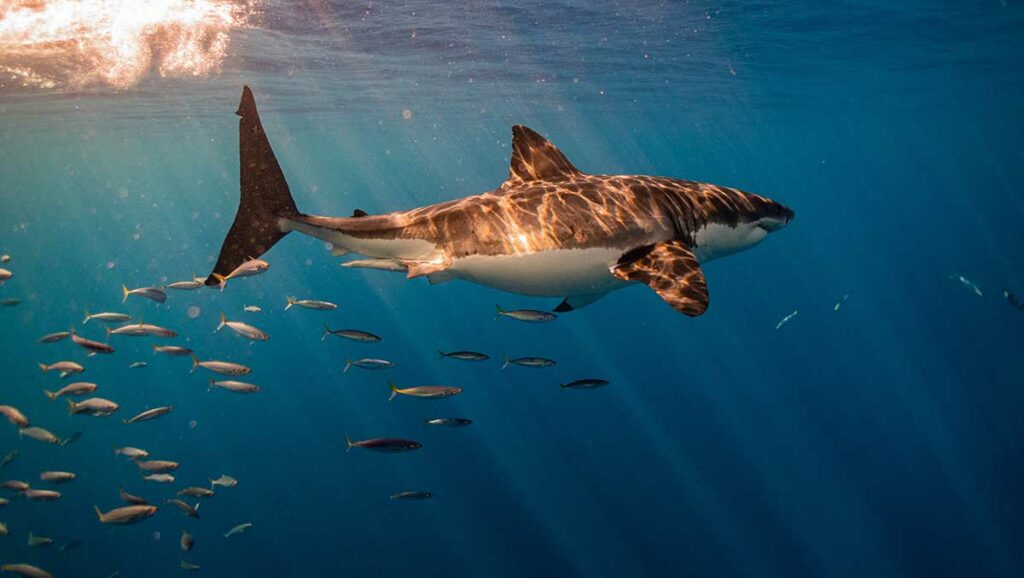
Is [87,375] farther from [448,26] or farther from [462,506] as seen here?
[448,26]

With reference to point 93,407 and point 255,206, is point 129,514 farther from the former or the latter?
point 255,206

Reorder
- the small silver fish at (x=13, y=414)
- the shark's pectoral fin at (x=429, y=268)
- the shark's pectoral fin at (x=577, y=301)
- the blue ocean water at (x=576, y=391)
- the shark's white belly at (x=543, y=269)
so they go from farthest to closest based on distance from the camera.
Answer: the blue ocean water at (x=576, y=391)
the small silver fish at (x=13, y=414)
the shark's pectoral fin at (x=577, y=301)
the shark's pectoral fin at (x=429, y=268)
the shark's white belly at (x=543, y=269)

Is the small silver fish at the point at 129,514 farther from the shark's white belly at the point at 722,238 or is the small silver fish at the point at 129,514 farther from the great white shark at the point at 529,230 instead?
the shark's white belly at the point at 722,238

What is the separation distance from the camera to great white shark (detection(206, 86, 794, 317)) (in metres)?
5.35

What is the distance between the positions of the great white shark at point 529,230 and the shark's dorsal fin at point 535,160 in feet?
1.37

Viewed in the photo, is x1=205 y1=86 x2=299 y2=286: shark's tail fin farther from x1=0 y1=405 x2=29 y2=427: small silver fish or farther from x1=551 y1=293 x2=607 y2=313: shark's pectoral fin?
x1=0 y1=405 x2=29 y2=427: small silver fish

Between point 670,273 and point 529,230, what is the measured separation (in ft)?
4.36

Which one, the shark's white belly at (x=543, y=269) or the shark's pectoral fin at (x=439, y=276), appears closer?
the shark's white belly at (x=543, y=269)

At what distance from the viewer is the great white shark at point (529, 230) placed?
5352mm

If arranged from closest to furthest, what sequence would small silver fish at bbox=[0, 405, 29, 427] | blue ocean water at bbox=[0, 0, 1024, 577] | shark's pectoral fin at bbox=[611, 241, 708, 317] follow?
shark's pectoral fin at bbox=[611, 241, 708, 317]
small silver fish at bbox=[0, 405, 29, 427]
blue ocean water at bbox=[0, 0, 1024, 577]

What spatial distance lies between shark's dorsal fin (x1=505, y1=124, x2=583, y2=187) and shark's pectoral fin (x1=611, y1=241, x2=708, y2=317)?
5.56 ft

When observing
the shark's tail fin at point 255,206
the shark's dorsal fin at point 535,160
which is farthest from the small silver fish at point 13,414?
the shark's dorsal fin at point 535,160

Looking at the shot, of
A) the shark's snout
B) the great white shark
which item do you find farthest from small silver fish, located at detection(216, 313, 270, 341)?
the shark's snout

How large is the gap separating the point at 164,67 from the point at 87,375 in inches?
998
